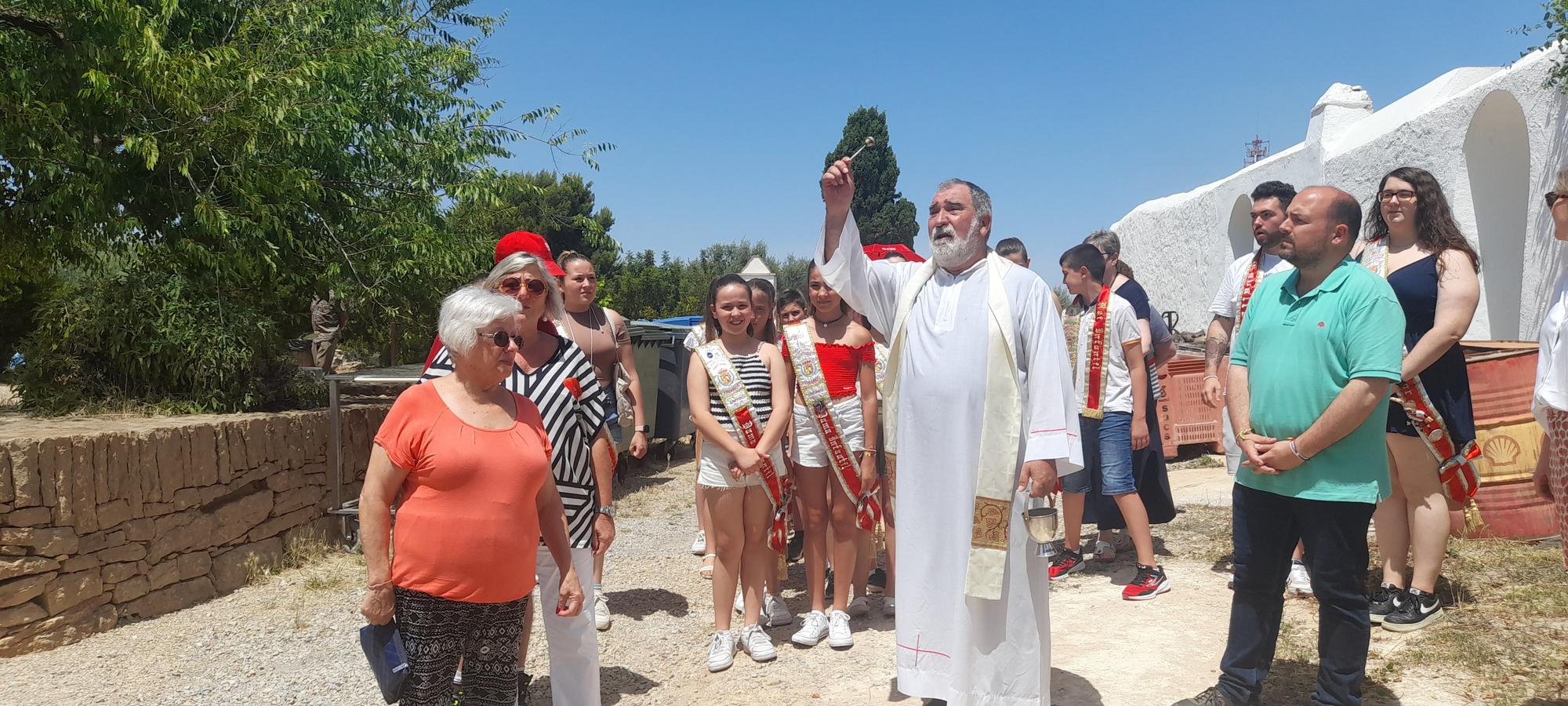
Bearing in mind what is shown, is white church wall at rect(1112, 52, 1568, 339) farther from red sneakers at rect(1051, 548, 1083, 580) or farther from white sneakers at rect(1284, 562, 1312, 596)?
red sneakers at rect(1051, 548, 1083, 580)

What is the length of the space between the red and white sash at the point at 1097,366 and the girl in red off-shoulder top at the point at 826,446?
1291 millimetres

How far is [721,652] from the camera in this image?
4398 mm

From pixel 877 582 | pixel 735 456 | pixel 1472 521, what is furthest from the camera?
pixel 877 582

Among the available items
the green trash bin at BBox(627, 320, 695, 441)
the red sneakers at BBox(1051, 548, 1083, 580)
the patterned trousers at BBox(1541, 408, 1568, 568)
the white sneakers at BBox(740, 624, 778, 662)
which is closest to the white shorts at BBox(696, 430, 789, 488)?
the white sneakers at BBox(740, 624, 778, 662)

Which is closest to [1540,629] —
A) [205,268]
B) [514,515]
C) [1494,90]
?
[514,515]

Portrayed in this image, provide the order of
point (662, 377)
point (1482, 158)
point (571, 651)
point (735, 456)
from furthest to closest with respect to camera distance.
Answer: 1. point (662, 377)
2. point (1482, 158)
3. point (735, 456)
4. point (571, 651)

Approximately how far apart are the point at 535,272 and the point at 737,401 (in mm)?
1317

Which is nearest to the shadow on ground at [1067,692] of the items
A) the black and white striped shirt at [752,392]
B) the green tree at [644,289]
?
the black and white striped shirt at [752,392]

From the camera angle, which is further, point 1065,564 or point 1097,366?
point 1065,564

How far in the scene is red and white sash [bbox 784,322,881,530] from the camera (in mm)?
4695

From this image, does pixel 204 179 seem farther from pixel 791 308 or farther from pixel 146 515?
pixel 791 308

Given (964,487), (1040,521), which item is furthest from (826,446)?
(1040,521)

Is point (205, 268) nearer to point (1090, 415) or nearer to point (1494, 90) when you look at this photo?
point (1090, 415)

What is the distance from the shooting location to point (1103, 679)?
400cm
